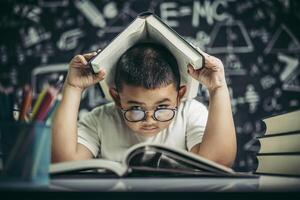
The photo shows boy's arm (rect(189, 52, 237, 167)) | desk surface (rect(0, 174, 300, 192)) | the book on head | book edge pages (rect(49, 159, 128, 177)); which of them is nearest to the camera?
desk surface (rect(0, 174, 300, 192))

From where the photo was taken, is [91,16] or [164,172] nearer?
[164,172]

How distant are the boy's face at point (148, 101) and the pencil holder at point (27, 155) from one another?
416 mm

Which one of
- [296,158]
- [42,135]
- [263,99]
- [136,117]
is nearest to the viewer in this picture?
[42,135]

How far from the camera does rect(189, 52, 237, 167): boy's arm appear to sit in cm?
88

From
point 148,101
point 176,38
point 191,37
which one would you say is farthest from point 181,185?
point 191,37

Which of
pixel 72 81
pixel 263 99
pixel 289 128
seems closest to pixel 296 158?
pixel 289 128

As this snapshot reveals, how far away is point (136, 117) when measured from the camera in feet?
2.98

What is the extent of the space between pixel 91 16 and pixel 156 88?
3.97 ft

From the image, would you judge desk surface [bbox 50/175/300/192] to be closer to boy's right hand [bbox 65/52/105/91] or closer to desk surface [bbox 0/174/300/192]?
desk surface [bbox 0/174/300/192]

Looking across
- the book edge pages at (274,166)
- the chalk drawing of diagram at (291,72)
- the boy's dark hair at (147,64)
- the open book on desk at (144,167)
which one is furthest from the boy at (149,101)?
the chalk drawing of diagram at (291,72)

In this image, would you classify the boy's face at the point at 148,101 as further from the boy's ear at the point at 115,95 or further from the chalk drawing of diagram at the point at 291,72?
the chalk drawing of diagram at the point at 291,72

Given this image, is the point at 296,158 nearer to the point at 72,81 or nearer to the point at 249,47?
the point at 72,81

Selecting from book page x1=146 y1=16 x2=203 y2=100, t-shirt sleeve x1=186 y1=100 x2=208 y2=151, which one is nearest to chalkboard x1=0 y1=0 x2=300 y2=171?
t-shirt sleeve x1=186 y1=100 x2=208 y2=151

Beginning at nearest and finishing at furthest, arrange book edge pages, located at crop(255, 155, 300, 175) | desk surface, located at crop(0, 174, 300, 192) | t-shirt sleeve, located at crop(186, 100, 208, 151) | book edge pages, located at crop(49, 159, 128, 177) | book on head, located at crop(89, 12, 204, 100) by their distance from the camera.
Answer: desk surface, located at crop(0, 174, 300, 192)
book edge pages, located at crop(49, 159, 128, 177)
book edge pages, located at crop(255, 155, 300, 175)
book on head, located at crop(89, 12, 204, 100)
t-shirt sleeve, located at crop(186, 100, 208, 151)
